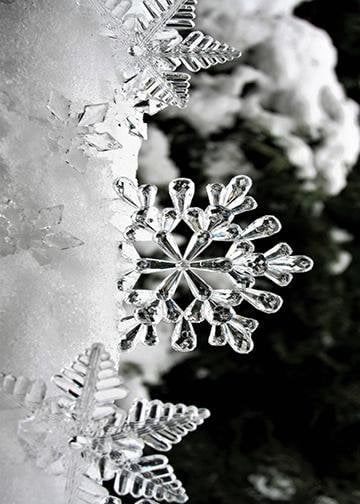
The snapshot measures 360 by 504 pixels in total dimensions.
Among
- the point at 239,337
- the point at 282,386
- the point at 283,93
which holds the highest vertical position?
the point at 239,337

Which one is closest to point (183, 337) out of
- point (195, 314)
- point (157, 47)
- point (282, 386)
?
point (195, 314)

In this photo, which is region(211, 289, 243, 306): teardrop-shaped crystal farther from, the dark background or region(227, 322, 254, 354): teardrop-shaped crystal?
the dark background

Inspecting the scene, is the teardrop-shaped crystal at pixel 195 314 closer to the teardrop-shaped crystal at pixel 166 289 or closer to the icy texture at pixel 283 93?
the teardrop-shaped crystal at pixel 166 289

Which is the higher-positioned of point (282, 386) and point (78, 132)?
point (78, 132)

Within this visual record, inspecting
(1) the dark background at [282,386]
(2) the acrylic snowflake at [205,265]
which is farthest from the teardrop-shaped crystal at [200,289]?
(1) the dark background at [282,386]

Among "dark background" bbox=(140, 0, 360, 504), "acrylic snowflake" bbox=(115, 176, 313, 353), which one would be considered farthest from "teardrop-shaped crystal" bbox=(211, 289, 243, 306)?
"dark background" bbox=(140, 0, 360, 504)

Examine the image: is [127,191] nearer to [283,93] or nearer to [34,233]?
[34,233]
